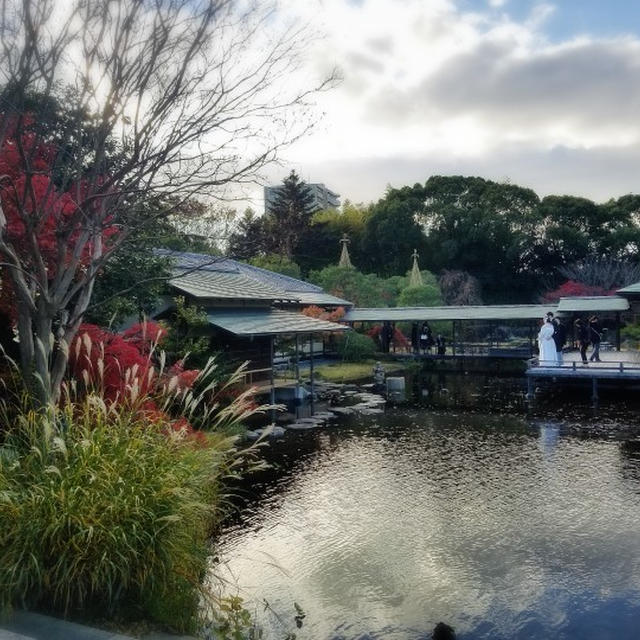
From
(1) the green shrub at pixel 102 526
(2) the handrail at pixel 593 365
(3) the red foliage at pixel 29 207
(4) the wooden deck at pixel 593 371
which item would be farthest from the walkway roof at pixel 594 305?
(1) the green shrub at pixel 102 526

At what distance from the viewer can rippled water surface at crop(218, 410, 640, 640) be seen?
6.48 metres

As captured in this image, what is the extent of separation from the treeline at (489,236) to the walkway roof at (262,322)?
54.8 feet

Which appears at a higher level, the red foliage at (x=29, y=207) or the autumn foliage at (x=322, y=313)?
the red foliage at (x=29, y=207)

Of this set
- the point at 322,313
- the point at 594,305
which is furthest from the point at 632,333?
the point at 322,313

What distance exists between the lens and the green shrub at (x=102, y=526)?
448 cm

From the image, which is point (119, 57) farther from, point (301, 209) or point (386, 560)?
point (301, 209)

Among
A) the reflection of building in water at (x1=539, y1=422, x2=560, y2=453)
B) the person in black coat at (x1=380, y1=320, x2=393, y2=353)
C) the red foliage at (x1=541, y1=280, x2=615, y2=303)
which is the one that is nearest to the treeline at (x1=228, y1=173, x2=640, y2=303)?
A: the red foliage at (x1=541, y1=280, x2=615, y2=303)

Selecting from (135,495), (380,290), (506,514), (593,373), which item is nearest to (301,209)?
(380,290)

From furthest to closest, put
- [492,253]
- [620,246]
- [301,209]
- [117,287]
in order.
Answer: [301,209], [492,253], [620,246], [117,287]

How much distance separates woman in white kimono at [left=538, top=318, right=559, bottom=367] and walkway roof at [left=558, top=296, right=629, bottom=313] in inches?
200

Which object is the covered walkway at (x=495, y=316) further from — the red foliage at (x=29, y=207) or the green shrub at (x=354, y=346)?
the red foliage at (x=29, y=207)

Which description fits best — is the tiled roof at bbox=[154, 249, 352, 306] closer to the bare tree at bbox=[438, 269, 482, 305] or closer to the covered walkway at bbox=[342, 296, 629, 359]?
the covered walkway at bbox=[342, 296, 629, 359]

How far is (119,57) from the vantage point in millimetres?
6457

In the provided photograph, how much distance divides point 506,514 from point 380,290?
28633 millimetres
